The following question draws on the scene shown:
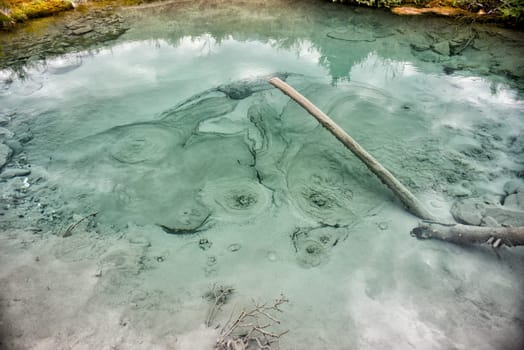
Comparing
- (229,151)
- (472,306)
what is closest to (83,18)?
(229,151)

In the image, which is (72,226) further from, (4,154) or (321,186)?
(321,186)

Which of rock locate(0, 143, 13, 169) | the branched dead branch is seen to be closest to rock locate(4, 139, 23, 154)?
rock locate(0, 143, 13, 169)

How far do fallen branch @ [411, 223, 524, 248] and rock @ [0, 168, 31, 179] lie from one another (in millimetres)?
4223

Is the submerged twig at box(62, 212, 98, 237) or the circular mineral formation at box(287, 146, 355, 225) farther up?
the circular mineral formation at box(287, 146, 355, 225)

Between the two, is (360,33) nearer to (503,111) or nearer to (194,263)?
(503,111)

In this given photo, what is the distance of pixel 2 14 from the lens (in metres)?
7.49

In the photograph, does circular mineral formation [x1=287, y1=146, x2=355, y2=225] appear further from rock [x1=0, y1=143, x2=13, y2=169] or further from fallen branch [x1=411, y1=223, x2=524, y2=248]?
rock [x1=0, y1=143, x2=13, y2=169]

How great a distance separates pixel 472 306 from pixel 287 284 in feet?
4.74

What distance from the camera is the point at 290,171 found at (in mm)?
3979

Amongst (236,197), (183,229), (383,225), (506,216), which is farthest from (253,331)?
(506,216)

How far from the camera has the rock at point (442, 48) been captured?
253 inches

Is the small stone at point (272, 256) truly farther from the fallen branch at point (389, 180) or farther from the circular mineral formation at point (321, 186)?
the fallen branch at point (389, 180)

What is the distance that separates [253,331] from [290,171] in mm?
1882

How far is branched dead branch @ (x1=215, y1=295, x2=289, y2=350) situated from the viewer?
244 centimetres
